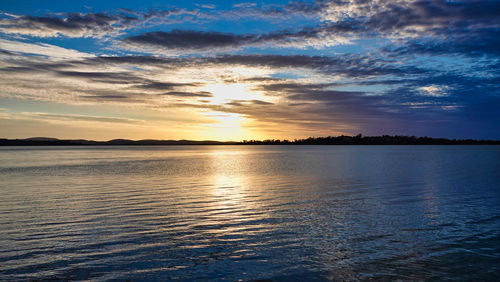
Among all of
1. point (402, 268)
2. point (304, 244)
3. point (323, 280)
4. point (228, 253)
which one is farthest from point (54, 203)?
point (402, 268)

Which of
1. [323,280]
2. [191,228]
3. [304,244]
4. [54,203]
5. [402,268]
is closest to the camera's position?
[323,280]

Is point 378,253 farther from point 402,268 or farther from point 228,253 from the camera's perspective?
point 228,253

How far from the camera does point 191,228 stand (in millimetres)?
14891

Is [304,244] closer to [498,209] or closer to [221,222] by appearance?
[221,222]

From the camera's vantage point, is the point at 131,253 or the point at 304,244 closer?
the point at 131,253

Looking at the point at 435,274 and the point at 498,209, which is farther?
the point at 498,209

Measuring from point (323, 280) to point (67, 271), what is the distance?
23.6 ft

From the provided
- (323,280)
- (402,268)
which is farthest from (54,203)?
(402,268)

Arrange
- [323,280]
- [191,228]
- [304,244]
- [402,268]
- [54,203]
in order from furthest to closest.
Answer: [54,203]
[191,228]
[304,244]
[402,268]
[323,280]

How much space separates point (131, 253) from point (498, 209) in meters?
19.2

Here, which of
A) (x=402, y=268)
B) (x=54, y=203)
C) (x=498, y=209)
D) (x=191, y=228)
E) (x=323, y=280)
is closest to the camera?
(x=323, y=280)

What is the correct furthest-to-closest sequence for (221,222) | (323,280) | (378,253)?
(221,222) < (378,253) < (323,280)

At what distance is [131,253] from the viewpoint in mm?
11383

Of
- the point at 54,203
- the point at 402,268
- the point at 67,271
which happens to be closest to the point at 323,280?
the point at 402,268
